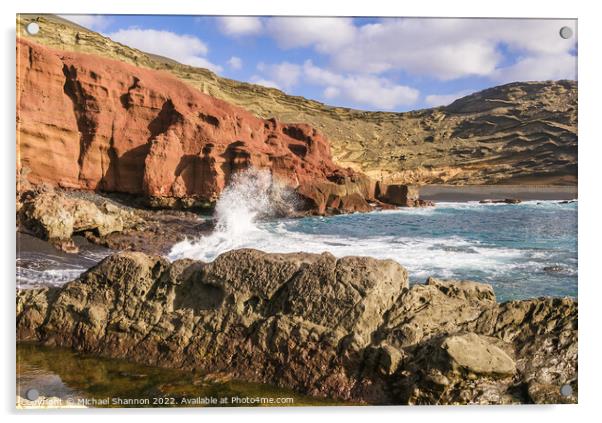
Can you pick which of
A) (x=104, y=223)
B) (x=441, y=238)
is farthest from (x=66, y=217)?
(x=441, y=238)

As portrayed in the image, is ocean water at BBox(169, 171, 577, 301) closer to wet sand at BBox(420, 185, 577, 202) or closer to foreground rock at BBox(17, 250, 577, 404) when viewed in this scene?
wet sand at BBox(420, 185, 577, 202)

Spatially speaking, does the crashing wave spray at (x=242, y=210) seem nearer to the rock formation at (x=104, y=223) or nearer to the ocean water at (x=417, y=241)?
the ocean water at (x=417, y=241)

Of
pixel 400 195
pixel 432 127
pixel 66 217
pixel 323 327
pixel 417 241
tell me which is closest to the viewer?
pixel 323 327

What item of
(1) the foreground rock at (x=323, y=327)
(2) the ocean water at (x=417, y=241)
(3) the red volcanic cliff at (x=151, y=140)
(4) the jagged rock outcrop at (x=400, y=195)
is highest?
(3) the red volcanic cliff at (x=151, y=140)

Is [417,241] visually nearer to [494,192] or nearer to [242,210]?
[494,192]

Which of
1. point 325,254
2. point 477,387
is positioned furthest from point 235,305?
point 477,387

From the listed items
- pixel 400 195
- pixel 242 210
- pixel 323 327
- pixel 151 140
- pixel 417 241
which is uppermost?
pixel 151 140

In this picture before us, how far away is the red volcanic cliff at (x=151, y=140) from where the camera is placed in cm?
466

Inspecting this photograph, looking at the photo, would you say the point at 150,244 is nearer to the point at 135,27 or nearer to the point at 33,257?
the point at 33,257

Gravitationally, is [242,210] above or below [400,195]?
below

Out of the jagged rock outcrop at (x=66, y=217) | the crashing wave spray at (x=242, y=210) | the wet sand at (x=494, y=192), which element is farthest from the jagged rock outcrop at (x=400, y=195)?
the jagged rock outcrop at (x=66, y=217)

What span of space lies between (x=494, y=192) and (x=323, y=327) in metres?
2.32

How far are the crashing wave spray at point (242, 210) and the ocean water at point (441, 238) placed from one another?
0.01m

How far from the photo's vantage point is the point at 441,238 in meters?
4.17
